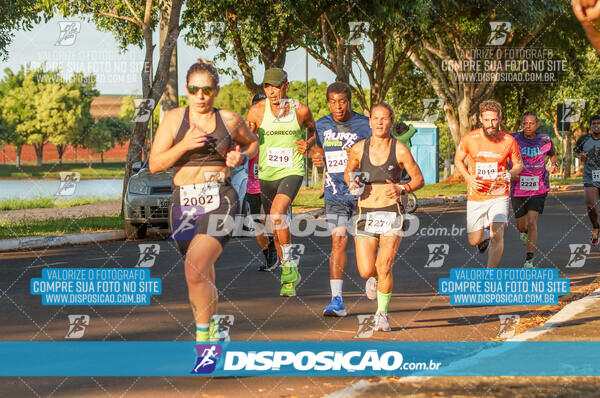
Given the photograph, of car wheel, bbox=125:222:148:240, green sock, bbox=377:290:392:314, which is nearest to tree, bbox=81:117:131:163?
car wheel, bbox=125:222:148:240

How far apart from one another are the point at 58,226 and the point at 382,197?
11.0 metres

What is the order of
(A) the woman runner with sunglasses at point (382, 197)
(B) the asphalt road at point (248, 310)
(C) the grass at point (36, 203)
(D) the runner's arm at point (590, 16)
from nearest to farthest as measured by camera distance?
1. (D) the runner's arm at point (590, 16)
2. (B) the asphalt road at point (248, 310)
3. (A) the woman runner with sunglasses at point (382, 197)
4. (C) the grass at point (36, 203)

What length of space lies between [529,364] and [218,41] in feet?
Answer: 65.1

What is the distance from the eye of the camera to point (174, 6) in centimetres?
1845

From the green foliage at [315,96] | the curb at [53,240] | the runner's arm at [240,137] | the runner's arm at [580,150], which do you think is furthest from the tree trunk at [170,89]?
the green foliage at [315,96]

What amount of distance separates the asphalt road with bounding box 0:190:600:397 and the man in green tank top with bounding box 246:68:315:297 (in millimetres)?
560

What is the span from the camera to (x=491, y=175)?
964 cm

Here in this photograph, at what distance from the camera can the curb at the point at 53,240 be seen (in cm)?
1454

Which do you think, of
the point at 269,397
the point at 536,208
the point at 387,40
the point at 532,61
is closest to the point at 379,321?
the point at 269,397

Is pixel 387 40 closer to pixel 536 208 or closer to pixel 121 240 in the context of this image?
pixel 121 240

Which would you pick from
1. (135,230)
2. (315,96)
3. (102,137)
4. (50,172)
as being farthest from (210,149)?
(315,96)

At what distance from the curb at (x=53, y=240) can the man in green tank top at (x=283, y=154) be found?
20.7 ft

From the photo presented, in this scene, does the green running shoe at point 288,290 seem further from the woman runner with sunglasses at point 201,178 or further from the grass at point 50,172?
the grass at point 50,172

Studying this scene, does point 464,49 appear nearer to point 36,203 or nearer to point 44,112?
point 36,203
